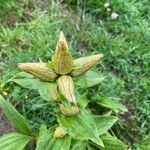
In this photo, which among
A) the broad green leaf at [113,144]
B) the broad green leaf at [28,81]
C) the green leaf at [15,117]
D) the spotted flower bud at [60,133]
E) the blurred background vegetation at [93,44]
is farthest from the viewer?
the blurred background vegetation at [93,44]

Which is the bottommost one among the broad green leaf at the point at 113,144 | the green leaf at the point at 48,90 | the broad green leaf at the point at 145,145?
the broad green leaf at the point at 145,145

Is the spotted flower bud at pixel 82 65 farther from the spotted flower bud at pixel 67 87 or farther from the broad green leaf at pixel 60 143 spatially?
the broad green leaf at pixel 60 143

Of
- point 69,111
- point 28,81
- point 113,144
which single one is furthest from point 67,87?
point 113,144

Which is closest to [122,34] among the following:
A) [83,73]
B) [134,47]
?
[134,47]

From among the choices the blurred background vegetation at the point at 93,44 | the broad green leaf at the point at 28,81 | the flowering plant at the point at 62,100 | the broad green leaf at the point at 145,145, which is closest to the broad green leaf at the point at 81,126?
the flowering plant at the point at 62,100

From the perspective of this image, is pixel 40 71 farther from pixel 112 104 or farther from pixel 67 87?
pixel 112 104

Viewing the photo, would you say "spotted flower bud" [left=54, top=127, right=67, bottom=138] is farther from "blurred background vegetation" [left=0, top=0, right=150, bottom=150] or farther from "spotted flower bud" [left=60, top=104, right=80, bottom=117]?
"blurred background vegetation" [left=0, top=0, right=150, bottom=150]

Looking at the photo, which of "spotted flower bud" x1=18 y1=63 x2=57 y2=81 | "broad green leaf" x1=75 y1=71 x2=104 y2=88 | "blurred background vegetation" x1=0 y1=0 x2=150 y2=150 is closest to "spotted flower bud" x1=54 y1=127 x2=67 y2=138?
"broad green leaf" x1=75 y1=71 x2=104 y2=88
